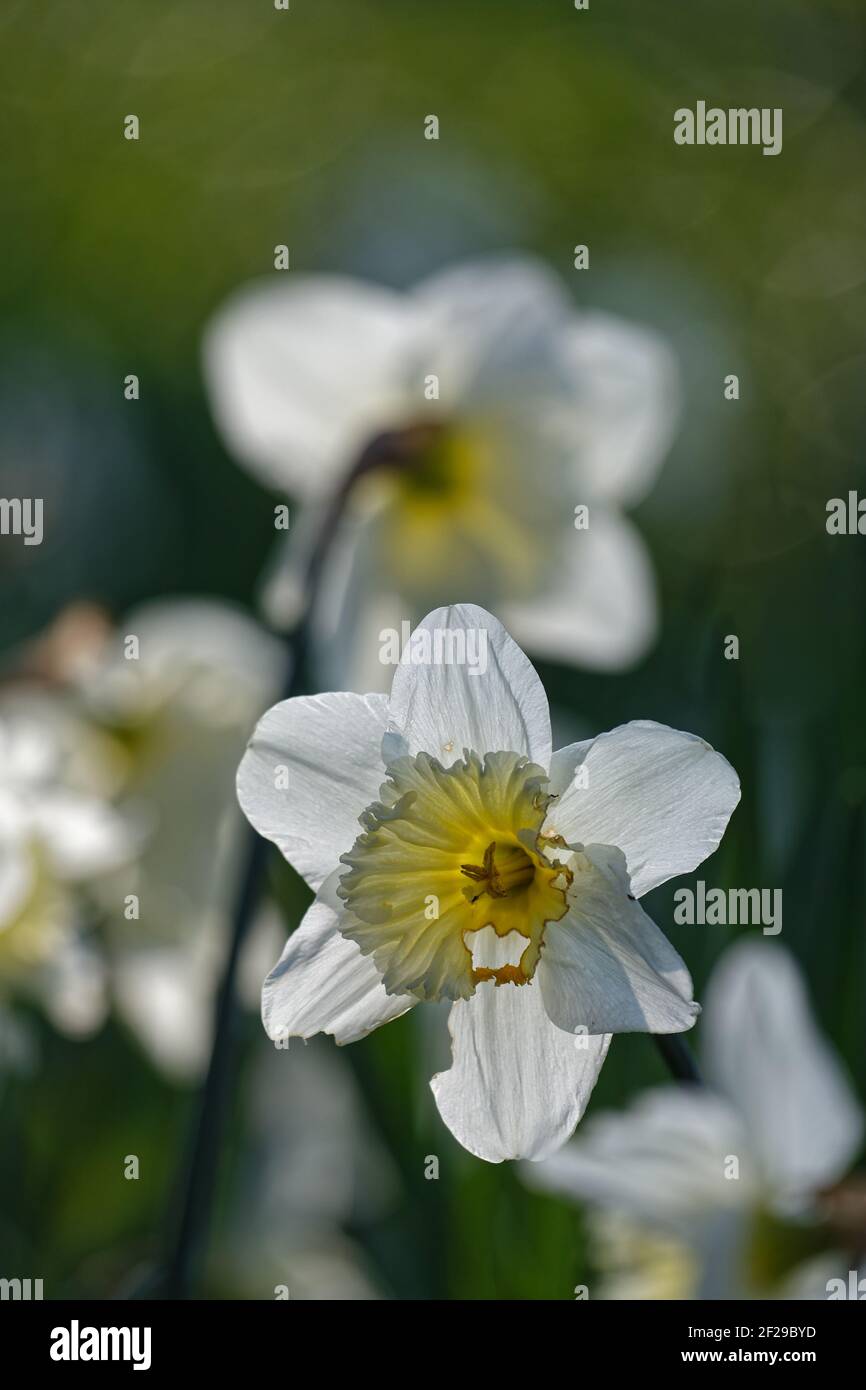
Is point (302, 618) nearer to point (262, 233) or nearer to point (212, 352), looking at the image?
point (212, 352)

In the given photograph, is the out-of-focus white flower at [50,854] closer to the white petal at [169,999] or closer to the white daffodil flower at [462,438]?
the white petal at [169,999]

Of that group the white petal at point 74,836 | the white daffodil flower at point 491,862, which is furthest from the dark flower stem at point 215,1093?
the white daffodil flower at point 491,862

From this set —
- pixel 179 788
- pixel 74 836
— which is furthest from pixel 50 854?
pixel 179 788

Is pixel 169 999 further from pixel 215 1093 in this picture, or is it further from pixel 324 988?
pixel 324 988

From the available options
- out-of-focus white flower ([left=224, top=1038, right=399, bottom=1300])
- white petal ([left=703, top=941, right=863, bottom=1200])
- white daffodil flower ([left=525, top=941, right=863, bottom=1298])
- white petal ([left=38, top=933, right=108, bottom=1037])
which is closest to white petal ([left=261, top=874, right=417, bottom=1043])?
white daffodil flower ([left=525, top=941, right=863, bottom=1298])

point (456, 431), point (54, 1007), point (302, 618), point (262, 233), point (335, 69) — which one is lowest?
point (54, 1007)
